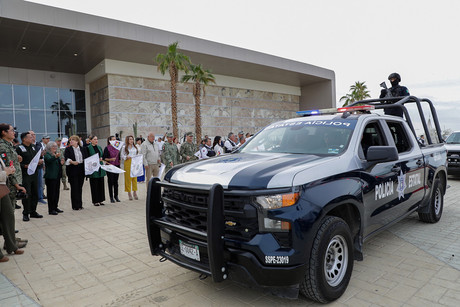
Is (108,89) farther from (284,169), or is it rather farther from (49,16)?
(284,169)

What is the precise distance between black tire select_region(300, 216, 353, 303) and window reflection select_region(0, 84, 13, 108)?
29.4 m

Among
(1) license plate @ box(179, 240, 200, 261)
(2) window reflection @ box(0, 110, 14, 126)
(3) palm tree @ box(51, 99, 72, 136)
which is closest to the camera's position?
(1) license plate @ box(179, 240, 200, 261)

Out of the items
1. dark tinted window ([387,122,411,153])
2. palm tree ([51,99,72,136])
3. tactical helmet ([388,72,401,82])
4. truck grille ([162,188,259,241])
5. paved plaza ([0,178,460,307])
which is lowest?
paved plaza ([0,178,460,307])

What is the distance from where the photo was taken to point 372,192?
3750 mm

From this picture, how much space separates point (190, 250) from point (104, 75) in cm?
2639

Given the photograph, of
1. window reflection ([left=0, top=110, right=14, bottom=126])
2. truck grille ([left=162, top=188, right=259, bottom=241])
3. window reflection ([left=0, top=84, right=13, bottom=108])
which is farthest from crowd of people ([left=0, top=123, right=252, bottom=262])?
window reflection ([left=0, top=84, right=13, bottom=108])

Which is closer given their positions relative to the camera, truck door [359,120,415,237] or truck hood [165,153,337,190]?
truck hood [165,153,337,190]

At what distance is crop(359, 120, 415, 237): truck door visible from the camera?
146 inches

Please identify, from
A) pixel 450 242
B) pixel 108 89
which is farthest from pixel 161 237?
pixel 108 89

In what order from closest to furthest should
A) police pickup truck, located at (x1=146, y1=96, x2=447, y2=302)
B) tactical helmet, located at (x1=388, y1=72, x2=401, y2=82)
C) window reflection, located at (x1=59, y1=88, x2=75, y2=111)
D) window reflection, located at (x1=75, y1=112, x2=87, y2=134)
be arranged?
police pickup truck, located at (x1=146, y1=96, x2=447, y2=302), tactical helmet, located at (x1=388, y1=72, x2=401, y2=82), window reflection, located at (x1=59, y1=88, x2=75, y2=111), window reflection, located at (x1=75, y1=112, x2=87, y2=134)

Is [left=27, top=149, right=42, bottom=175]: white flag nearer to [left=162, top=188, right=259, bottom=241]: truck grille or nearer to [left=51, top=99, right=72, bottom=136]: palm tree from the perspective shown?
[left=162, top=188, right=259, bottom=241]: truck grille

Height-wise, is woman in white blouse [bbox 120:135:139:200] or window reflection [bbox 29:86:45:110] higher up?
window reflection [bbox 29:86:45:110]

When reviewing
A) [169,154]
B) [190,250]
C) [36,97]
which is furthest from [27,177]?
[36,97]

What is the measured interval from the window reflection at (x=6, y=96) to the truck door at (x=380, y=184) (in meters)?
29.0
